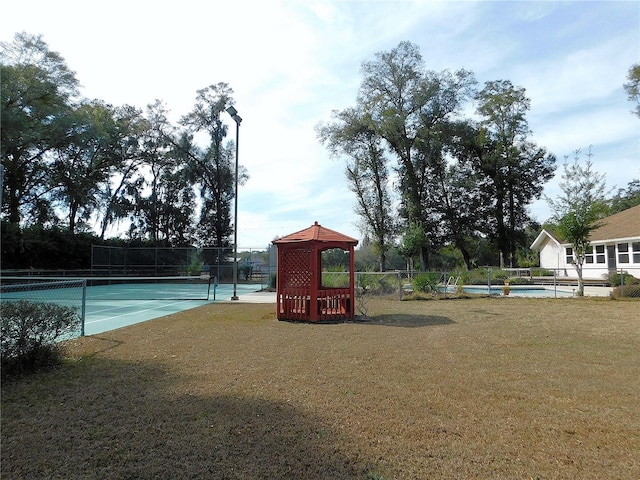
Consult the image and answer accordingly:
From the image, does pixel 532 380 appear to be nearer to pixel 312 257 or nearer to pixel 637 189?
pixel 312 257

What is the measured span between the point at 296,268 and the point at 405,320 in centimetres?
300

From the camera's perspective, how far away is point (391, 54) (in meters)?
31.2

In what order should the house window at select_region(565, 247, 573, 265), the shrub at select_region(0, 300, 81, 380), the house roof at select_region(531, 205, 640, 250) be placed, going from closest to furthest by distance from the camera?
1. the shrub at select_region(0, 300, 81, 380)
2. the house roof at select_region(531, 205, 640, 250)
3. the house window at select_region(565, 247, 573, 265)

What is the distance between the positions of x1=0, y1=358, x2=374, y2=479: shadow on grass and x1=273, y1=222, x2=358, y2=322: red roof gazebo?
534 centimetres

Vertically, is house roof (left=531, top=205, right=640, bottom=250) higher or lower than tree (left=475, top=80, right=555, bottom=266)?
lower

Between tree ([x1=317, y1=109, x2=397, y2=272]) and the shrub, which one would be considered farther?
tree ([x1=317, y1=109, x2=397, y2=272])

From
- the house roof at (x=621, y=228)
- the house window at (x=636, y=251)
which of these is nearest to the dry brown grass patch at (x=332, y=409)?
the house window at (x=636, y=251)

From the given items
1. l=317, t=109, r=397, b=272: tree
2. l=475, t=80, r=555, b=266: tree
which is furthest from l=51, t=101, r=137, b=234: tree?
l=475, t=80, r=555, b=266: tree

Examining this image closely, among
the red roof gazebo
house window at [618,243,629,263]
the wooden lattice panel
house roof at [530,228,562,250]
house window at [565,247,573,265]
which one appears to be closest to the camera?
the red roof gazebo

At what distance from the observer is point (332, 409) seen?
3.62 metres

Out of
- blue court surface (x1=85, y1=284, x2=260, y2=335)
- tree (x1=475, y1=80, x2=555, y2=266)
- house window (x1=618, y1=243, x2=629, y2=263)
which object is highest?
tree (x1=475, y1=80, x2=555, y2=266)

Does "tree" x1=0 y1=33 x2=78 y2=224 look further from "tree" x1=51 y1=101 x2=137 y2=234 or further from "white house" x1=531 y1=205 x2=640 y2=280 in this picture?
"white house" x1=531 y1=205 x2=640 y2=280

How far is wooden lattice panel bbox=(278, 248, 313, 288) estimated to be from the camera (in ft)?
31.4

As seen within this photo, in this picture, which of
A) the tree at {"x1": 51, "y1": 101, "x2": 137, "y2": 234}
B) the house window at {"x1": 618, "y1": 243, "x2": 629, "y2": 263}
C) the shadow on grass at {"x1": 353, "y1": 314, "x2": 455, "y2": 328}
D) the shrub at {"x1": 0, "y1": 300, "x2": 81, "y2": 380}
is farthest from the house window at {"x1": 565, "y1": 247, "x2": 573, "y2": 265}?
the tree at {"x1": 51, "y1": 101, "x2": 137, "y2": 234}
